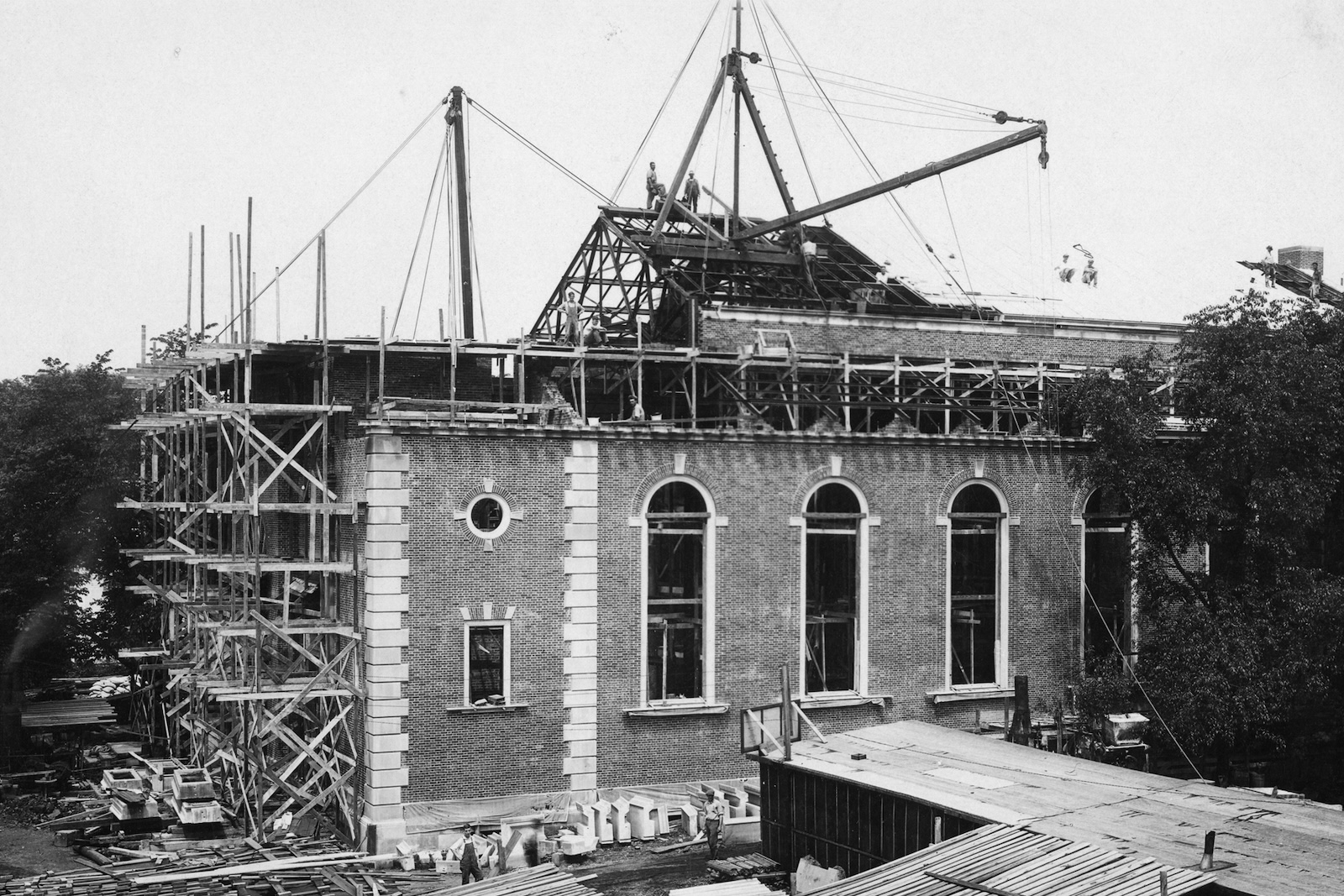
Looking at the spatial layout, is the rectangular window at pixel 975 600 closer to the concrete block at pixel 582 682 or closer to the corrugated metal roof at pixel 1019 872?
the concrete block at pixel 582 682

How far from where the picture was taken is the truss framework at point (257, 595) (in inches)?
1139

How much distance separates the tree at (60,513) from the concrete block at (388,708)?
1859 cm

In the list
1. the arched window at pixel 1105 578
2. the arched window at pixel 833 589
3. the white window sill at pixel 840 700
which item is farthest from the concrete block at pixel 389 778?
the arched window at pixel 1105 578

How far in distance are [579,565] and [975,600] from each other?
9.93 metres

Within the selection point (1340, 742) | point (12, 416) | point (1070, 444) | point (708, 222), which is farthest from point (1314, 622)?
point (12, 416)

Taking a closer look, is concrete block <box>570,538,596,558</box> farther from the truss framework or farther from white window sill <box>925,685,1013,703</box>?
white window sill <box>925,685,1013,703</box>

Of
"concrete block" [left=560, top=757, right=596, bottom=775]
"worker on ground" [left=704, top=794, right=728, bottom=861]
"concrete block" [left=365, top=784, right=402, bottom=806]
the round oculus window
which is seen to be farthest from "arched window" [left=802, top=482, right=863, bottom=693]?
"concrete block" [left=365, top=784, right=402, bottom=806]

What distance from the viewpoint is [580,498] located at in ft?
98.6

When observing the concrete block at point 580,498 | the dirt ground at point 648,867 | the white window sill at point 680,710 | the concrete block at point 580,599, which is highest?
the concrete block at point 580,498

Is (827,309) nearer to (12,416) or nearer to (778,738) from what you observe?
(778,738)

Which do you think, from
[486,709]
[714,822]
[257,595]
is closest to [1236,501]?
[714,822]

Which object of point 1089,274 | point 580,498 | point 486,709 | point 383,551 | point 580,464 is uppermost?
point 1089,274

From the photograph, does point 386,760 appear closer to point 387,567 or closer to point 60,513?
point 387,567

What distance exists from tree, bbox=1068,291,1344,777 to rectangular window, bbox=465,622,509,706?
13.4 m
